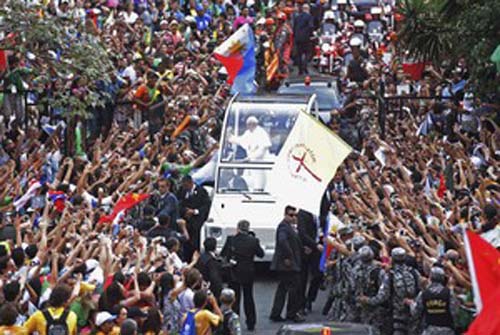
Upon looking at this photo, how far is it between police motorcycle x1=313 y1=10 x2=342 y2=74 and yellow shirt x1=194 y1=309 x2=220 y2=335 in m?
24.2

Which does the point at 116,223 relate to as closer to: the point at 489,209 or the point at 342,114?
the point at 489,209

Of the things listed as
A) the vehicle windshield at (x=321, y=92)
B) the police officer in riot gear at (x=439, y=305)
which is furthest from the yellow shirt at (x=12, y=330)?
the vehicle windshield at (x=321, y=92)

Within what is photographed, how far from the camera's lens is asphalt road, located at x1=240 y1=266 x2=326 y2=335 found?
23.9 m

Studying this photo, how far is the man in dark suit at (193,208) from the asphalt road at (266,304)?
1.08 metres

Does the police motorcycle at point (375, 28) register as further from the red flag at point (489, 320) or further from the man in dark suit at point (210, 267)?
the red flag at point (489, 320)

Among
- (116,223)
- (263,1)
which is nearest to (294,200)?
(116,223)

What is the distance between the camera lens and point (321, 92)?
35.8 meters

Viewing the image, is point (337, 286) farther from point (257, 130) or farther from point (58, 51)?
point (58, 51)

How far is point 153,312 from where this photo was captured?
55.7 ft

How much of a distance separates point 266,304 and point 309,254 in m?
1.00

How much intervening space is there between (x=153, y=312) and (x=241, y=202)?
10328mm

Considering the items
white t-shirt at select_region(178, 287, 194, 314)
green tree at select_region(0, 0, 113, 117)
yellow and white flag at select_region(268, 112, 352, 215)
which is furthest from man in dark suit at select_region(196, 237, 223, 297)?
green tree at select_region(0, 0, 113, 117)

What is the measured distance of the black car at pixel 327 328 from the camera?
1727 cm

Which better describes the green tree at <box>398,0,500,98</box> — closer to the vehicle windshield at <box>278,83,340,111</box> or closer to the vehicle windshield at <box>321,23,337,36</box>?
the vehicle windshield at <box>278,83,340,111</box>
